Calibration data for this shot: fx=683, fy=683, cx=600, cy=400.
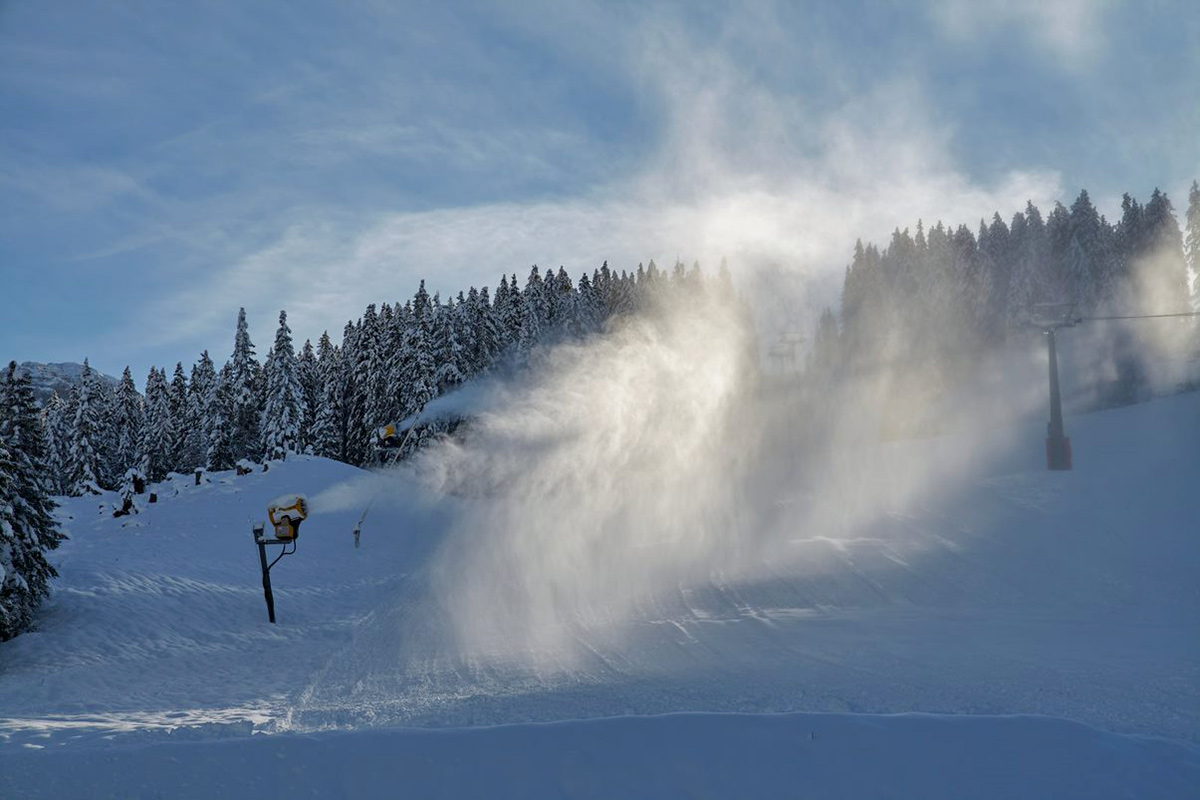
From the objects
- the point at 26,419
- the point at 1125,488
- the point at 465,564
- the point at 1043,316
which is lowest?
the point at 465,564

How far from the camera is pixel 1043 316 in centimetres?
2672

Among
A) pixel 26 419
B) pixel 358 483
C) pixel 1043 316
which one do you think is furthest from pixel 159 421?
pixel 1043 316

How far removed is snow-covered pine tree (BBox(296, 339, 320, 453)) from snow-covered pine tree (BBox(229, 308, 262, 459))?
3.87 meters

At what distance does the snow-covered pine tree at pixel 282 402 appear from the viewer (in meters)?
55.9

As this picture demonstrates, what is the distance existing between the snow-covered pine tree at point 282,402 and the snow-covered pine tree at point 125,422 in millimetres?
27915

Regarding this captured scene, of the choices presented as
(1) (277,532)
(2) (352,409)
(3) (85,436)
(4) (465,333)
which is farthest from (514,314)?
(1) (277,532)

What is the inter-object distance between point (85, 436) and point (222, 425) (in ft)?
49.1

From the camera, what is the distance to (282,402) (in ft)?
183

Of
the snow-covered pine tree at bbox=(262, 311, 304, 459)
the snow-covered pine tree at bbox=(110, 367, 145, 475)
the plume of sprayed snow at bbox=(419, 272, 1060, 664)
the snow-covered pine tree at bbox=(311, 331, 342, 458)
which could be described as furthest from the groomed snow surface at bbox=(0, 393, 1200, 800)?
the snow-covered pine tree at bbox=(110, 367, 145, 475)

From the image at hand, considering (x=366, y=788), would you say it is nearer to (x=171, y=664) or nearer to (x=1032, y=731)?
(x=1032, y=731)

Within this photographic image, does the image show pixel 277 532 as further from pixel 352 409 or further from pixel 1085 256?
pixel 1085 256

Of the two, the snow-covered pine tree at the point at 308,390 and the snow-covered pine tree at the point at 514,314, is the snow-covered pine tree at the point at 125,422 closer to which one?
the snow-covered pine tree at the point at 308,390

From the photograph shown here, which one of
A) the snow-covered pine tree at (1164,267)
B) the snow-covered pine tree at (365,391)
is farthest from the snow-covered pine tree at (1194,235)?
the snow-covered pine tree at (365,391)

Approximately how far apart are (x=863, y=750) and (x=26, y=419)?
20918 millimetres
